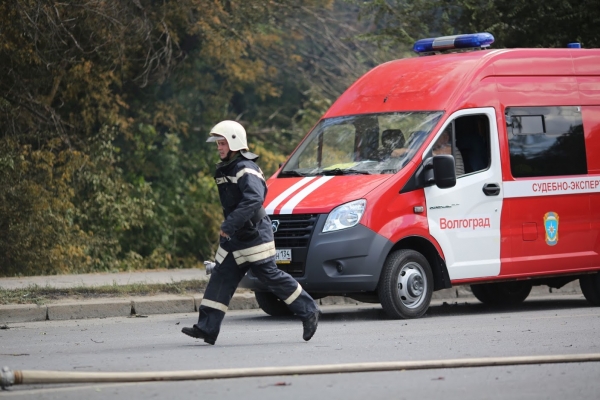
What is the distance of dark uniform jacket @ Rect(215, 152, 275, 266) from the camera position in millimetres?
8867

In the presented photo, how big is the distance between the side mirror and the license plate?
5.10 feet

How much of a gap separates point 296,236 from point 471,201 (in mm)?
1836

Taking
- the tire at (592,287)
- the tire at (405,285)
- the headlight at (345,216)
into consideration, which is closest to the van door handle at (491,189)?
the tire at (405,285)

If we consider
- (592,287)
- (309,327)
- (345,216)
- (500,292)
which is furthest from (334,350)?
(500,292)

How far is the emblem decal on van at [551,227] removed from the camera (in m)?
12.0

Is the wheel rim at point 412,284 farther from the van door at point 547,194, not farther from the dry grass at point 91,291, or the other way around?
the dry grass at point 91,291

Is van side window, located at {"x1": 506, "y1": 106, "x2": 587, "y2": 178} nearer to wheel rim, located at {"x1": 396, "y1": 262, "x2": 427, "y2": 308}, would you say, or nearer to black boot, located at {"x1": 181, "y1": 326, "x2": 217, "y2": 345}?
wheel rim, located at {"x1": 396, "y1": 262, "x2": 427, "y2": 308}

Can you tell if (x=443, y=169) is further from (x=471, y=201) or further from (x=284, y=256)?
(x=284, y=256)

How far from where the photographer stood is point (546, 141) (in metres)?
12.4

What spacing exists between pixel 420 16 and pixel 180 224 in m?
6.18

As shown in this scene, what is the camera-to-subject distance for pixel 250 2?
20875 millimetres

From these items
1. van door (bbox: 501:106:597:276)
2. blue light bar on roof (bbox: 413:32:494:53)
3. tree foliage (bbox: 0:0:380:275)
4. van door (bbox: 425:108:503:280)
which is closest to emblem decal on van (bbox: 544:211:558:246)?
van door (bbox: 501:106:597:276)

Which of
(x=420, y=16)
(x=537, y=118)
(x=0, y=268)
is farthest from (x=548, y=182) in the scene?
(x=0, y=268)

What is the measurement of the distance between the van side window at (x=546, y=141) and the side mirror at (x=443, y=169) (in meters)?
1.15
